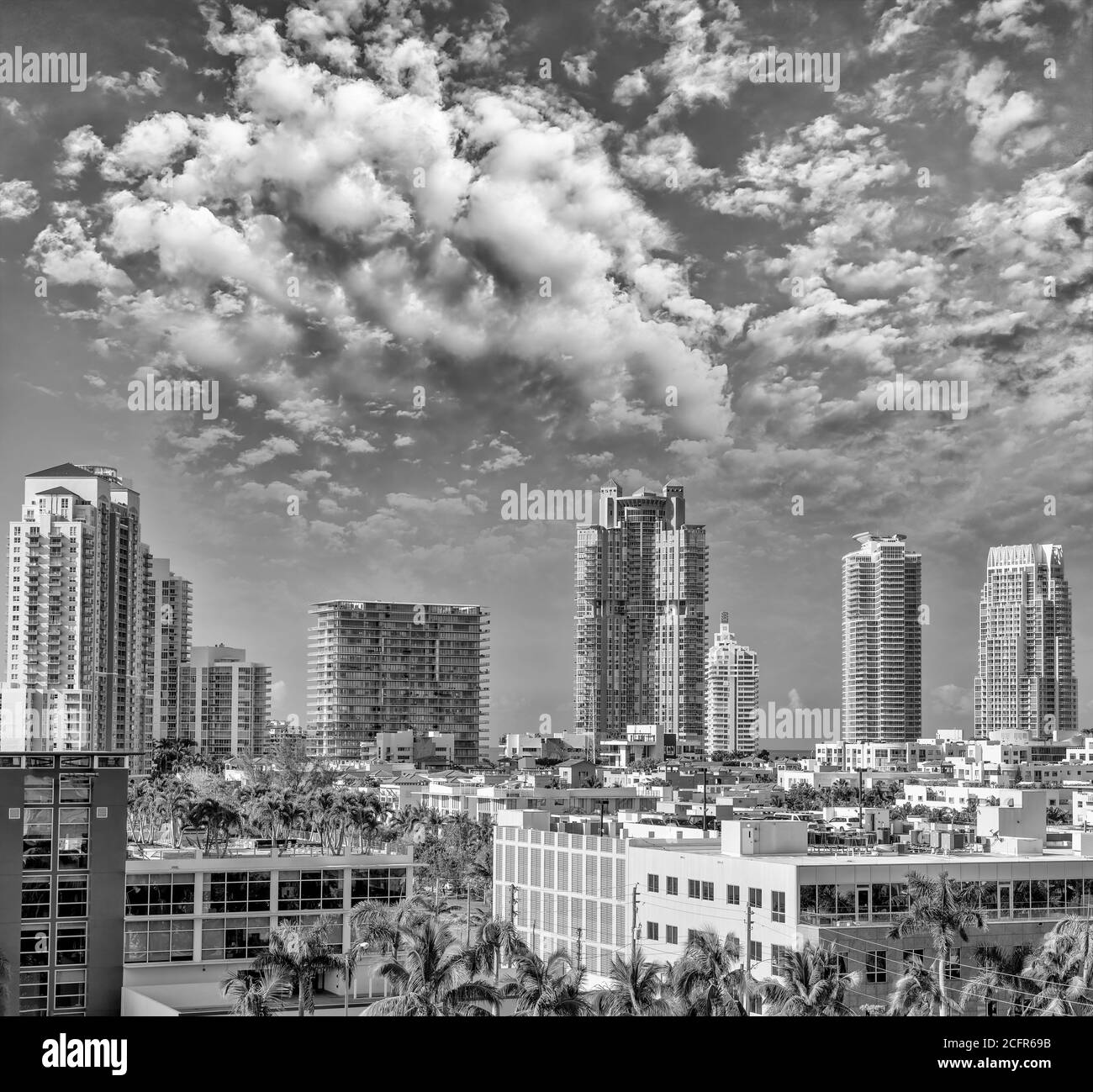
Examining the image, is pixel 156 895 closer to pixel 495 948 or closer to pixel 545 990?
pixel 495 948

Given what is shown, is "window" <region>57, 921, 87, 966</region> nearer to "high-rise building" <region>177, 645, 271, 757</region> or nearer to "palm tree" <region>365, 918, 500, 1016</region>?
"palm tree" <region>365, 918, 500, 1016</region>

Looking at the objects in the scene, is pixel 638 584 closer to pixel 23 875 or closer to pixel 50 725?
pixel 50 725

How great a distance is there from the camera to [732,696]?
124812mm

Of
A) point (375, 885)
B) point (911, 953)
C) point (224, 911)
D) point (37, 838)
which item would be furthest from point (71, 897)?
point (911, 953)

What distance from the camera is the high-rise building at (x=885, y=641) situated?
355ft

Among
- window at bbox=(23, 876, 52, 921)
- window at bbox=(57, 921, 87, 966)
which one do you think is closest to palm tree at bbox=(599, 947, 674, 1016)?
window at bbox=(57, 921, 87, 966)

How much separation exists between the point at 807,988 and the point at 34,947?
8.37 meters

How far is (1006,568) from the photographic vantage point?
111250 millimetres

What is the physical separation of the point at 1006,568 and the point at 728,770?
1756 inches

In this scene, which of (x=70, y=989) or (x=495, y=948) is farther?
(x=495, y=948)

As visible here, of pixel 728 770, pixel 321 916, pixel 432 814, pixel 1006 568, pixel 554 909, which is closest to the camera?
pixel 321 916
